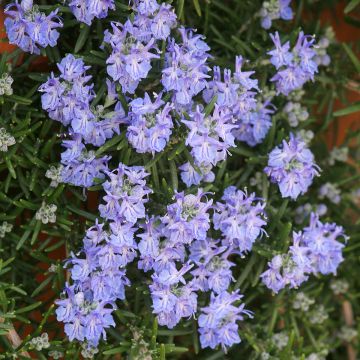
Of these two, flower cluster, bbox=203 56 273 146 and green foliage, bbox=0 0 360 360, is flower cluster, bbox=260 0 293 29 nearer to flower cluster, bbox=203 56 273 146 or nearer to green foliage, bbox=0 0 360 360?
green foliage, bbox=0 0 360 360

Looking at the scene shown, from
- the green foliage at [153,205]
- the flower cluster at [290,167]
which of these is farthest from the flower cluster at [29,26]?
the flower cluster at [290,167]

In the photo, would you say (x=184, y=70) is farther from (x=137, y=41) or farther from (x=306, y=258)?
(x=306, y=258)

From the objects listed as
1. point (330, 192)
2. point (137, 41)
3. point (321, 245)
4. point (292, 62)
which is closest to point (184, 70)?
point (137, 41)

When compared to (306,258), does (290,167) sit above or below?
above

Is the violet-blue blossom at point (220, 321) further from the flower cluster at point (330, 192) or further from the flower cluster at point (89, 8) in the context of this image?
the flower cluster at point (89, 8)

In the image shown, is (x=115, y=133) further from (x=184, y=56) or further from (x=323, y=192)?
(x=323, y=192)

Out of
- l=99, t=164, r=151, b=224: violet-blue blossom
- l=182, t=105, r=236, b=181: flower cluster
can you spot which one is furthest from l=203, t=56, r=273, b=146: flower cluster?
l=99, t=164, r=151, b=224: violet-blue blossom

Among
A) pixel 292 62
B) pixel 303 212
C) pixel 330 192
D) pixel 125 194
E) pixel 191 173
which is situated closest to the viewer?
pixel 125 194
